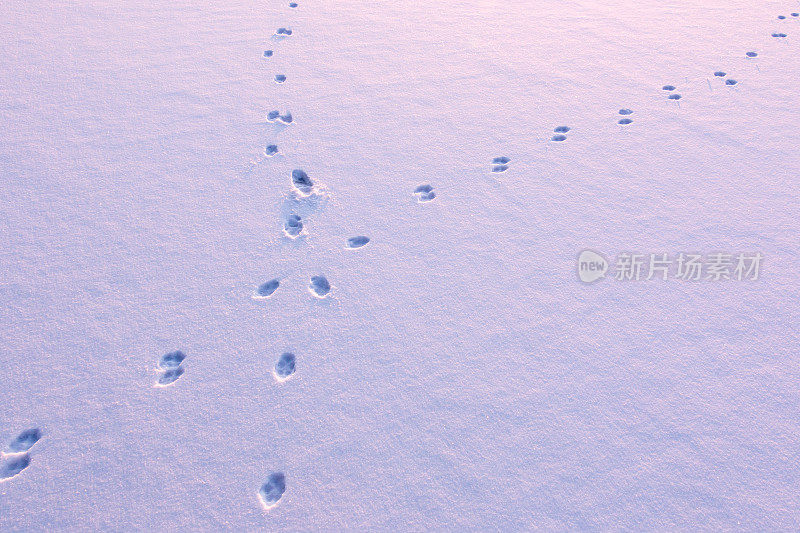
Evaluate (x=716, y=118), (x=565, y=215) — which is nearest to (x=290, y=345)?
(x=565, y=215)

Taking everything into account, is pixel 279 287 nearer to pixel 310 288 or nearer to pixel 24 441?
pixel 310 288

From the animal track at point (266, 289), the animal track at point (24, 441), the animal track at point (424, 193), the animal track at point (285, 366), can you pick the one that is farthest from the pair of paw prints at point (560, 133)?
the animal track at point (24, 441)

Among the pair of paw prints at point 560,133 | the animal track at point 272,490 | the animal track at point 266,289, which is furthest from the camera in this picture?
the pair of paw prints at point 560,133

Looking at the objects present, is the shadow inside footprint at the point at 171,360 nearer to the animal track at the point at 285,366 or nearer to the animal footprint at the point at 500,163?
the animal track at the point at 285,366

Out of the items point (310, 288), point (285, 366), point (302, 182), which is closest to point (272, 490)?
point (285, 366)

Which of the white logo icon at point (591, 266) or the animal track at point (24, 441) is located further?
the white logo icon at point (591, 266)

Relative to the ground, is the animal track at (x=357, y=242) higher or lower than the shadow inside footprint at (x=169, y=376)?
higher

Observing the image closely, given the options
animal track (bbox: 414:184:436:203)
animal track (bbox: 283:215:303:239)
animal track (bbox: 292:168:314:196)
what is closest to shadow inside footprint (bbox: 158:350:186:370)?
→ animal track (bbox: 283:215:303:239)

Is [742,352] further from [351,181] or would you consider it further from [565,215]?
[351,181]
